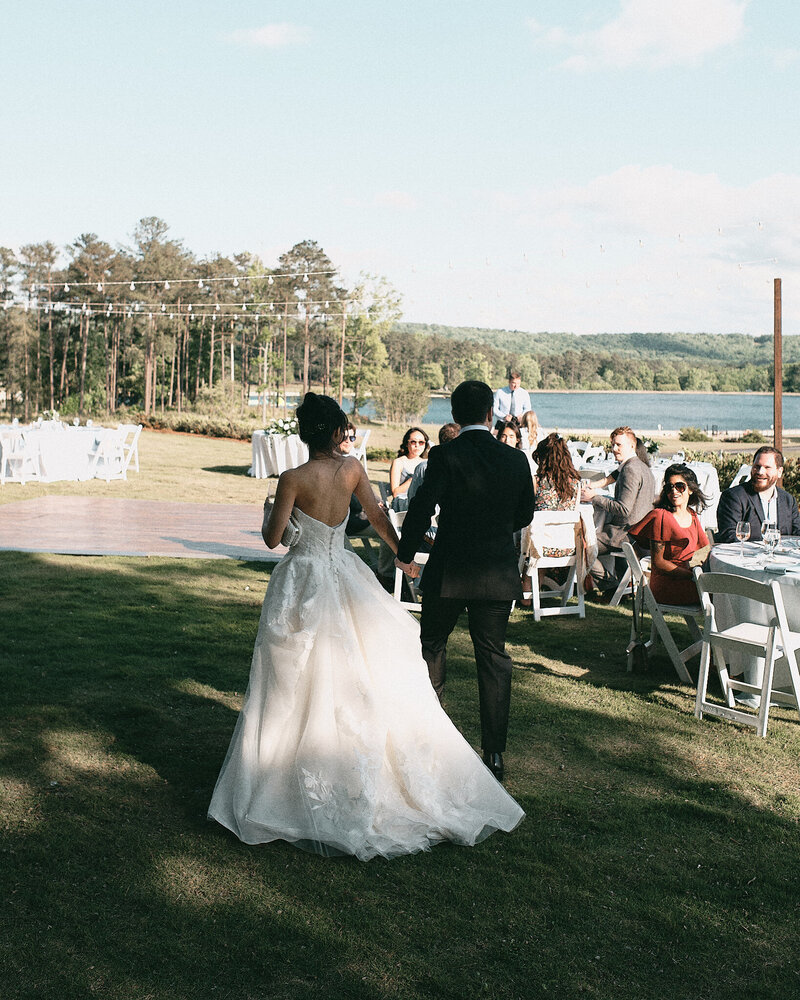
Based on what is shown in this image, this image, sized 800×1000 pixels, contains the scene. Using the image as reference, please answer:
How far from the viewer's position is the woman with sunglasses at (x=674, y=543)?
551cm

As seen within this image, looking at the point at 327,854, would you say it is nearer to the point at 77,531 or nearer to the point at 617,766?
the point at 617,766

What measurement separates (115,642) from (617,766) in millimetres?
3211

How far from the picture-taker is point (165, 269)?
163 feet

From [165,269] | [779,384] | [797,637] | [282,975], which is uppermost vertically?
[165,269]

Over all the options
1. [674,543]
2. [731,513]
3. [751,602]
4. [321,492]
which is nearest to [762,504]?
[731,513]

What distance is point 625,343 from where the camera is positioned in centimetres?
12175

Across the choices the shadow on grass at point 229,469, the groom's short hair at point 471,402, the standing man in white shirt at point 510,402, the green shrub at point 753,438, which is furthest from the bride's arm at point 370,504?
the green shrub at point 753,438

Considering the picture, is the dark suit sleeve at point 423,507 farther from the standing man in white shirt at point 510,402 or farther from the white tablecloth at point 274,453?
the white tablecloth at point 274,453

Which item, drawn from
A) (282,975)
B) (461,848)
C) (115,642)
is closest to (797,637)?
(461,848)

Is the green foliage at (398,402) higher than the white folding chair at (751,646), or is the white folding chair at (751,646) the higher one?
the green foliage at (398,402)

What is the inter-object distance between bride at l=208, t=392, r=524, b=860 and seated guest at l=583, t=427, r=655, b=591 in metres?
4.22

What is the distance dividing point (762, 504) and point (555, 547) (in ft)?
4.80

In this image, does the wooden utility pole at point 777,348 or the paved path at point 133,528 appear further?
the wooden utility pole at point 777,348

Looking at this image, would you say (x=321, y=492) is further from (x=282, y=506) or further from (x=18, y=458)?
(x=18, y=458)
